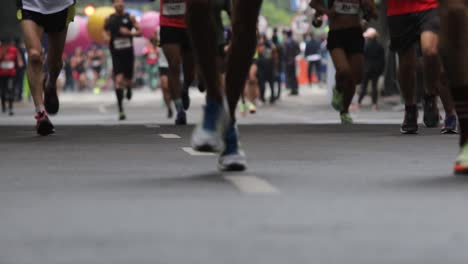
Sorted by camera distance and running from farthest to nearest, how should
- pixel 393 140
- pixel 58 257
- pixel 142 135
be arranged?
1. pixel 142 135
2. pixel 393 140
3. pixel 58 257

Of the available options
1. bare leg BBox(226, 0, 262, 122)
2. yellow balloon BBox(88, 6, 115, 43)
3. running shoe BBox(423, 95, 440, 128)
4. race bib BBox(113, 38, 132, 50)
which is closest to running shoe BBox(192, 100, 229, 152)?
bare leg BBox(226, 0, 262, 122)

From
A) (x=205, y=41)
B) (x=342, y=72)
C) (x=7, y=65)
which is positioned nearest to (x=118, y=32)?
(x=342, y=72)

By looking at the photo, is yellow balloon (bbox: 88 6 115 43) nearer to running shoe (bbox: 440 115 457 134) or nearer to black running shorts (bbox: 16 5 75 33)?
black running shorts (bbox: 16 5 75 33)

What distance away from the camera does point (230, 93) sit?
23.4 ft

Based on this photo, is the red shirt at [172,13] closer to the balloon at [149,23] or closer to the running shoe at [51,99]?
the running shoe at [51,99]

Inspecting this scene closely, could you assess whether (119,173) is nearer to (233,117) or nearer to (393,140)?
(233,117)

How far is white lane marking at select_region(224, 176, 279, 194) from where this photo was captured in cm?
571

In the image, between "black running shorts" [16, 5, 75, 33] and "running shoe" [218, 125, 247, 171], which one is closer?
"running shoe" [218, 125, 247, 171]

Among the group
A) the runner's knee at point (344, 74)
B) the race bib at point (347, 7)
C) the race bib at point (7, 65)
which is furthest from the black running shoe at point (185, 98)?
the race bib at point (7, 65)

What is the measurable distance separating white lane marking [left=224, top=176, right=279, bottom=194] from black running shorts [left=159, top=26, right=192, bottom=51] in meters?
8.98

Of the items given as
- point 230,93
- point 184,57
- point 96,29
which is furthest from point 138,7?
point 230,93

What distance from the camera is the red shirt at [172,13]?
603 inches

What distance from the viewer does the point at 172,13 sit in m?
15.4

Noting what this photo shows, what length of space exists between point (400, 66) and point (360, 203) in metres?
7.02
